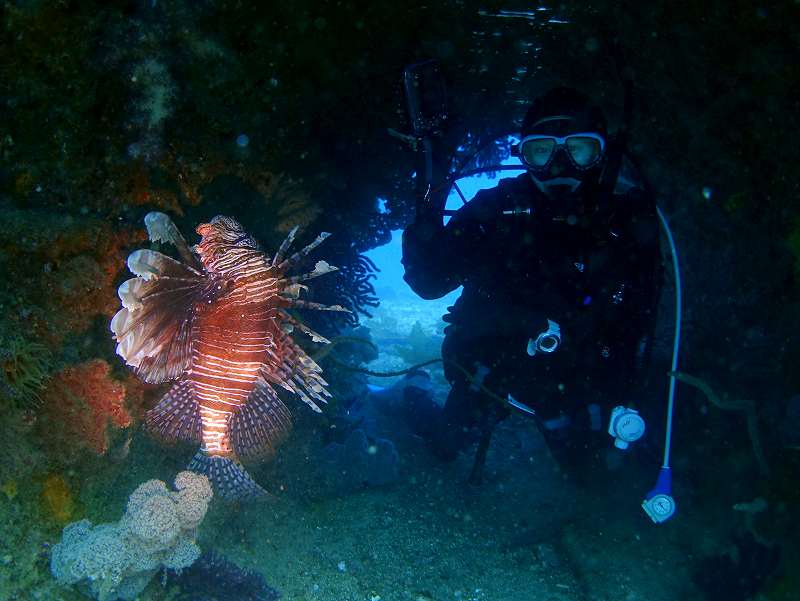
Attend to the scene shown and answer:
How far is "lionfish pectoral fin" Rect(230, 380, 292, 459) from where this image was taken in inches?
112

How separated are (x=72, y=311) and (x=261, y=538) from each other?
6.34 ft

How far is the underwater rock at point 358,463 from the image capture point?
4.04 metres

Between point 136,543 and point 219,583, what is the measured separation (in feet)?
2.07

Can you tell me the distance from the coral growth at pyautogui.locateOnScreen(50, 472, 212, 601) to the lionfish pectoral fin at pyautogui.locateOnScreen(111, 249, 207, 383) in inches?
26.7

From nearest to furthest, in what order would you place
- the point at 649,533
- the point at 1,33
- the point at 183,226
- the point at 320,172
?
1. the point at 1,33
2. the point at 183,226
3. the point at 320,172
4. the point at 649,533

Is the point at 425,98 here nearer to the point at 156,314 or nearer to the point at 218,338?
the point at 218,338

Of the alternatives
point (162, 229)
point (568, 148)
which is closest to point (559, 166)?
A: point (568, 148)

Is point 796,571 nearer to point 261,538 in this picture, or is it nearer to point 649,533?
point 649,533

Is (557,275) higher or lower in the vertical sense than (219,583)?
higher

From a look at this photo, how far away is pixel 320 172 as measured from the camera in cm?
386

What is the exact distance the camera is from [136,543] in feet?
7.91

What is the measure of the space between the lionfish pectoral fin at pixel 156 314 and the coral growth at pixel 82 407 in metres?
0.35

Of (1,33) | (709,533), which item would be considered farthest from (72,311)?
(709,533)

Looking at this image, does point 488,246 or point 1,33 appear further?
point 488,246
